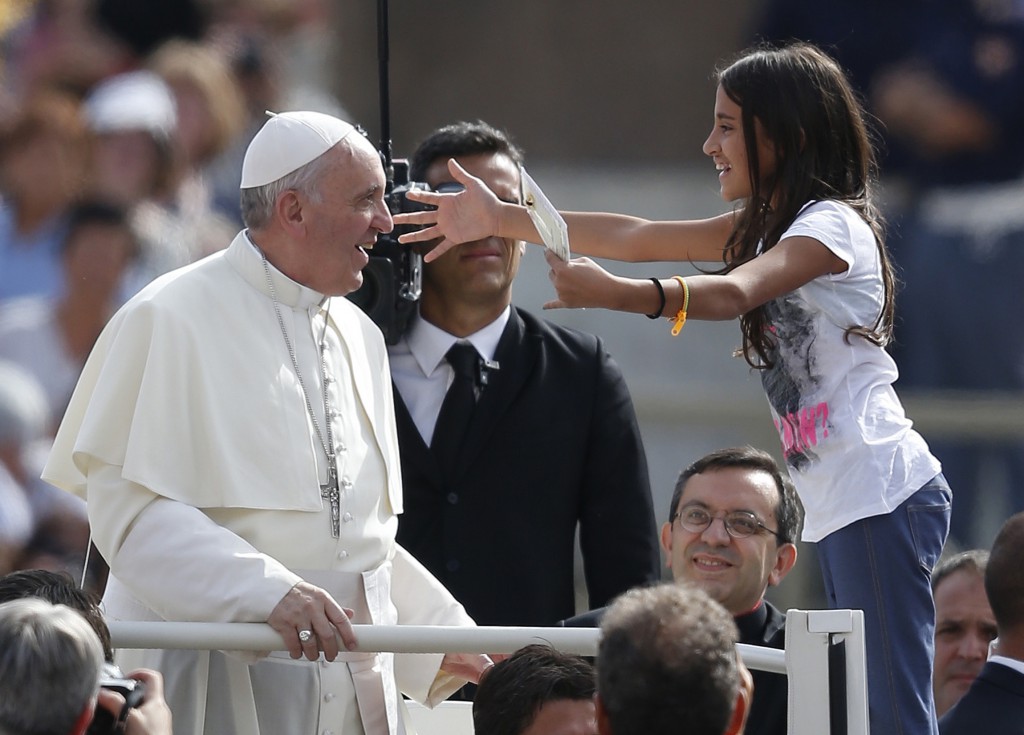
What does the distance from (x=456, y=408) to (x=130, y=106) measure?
2883 mm

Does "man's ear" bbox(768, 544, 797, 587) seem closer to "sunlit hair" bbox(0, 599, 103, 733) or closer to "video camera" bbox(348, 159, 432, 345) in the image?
"video camera" bbox(348, 159, 432, 345)

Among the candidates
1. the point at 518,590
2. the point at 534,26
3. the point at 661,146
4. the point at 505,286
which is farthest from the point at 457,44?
the point at 518,590

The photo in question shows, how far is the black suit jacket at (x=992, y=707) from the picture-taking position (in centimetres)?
309

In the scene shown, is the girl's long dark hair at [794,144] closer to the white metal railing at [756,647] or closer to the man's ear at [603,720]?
the white metal railing at [756,647]

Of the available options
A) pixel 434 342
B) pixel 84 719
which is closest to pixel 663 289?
pixel 84 719

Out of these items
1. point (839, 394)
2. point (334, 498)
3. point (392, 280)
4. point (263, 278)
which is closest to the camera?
point (839, 394)

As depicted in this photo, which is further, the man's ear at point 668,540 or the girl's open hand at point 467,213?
the man's ear at point 668,540

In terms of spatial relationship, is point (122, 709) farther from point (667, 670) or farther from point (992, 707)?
point (992, 707)

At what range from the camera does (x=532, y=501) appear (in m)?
3.96

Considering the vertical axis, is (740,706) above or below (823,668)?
above

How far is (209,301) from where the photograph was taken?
10.8ft

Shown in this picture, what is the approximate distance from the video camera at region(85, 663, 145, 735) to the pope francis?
526 millimetres

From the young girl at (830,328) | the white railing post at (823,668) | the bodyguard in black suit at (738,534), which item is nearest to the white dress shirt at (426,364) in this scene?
the bodyguard in black suit at (738,534)

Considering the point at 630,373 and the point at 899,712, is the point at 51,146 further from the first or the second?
the point at 899,712
